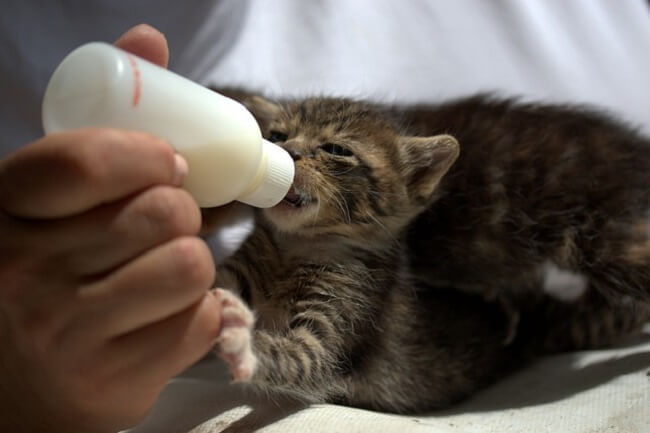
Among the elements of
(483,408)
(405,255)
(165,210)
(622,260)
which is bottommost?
(483,408)

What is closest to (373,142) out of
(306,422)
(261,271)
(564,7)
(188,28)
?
(261,271)

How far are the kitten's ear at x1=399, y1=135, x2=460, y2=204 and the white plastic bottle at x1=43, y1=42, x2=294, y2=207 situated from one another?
624mm

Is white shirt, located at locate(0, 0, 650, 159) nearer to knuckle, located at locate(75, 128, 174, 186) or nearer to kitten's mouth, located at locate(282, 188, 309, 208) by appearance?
kitten's mouth, located at locate(282, 188, 309, 208)

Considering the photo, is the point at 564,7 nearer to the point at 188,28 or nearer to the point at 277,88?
the point at 277,88

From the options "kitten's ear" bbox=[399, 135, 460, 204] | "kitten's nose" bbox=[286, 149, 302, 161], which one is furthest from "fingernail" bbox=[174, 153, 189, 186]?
"kitten's ear" bbox=[399, 135, 460, 204]

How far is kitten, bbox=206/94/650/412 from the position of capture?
154 cm

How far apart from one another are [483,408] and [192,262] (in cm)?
104

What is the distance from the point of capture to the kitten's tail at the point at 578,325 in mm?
1962

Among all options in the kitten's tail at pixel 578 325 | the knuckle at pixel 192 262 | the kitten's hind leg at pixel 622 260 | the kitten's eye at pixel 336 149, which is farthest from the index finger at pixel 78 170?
the kitten's tail at pixel 578 325

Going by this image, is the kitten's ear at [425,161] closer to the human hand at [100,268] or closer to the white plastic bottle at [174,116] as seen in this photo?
the white plastic bottle at [174,116]

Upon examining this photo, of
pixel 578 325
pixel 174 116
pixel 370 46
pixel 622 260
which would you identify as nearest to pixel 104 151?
pixel 174 116

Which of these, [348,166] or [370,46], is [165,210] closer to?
[348,166]

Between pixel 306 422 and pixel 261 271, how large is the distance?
485 mm

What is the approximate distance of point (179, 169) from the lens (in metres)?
0.95
